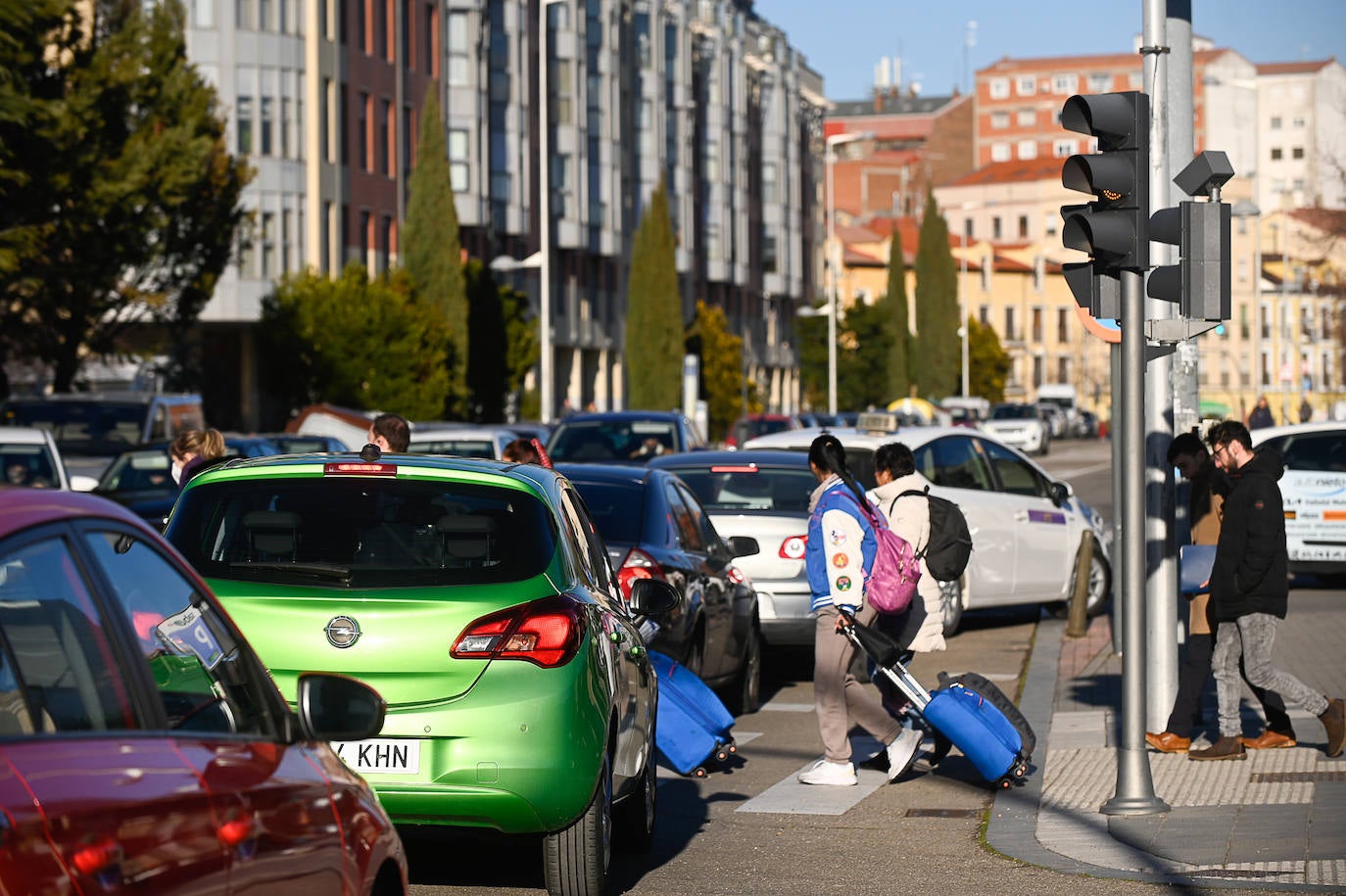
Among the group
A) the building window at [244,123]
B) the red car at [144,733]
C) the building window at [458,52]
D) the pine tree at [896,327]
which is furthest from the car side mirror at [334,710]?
the pine tree at [896,327]

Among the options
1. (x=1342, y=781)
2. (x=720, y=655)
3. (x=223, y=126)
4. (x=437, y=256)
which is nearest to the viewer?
(x=1342, y=781)

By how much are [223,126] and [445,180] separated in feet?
43.6

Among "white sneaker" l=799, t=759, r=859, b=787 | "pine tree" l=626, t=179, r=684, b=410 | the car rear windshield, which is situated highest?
"pine tree" l=626, t=179, r=684, b=410

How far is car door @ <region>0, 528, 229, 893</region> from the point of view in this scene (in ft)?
10.2

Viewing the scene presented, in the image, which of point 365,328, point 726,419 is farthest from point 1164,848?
point 726,419

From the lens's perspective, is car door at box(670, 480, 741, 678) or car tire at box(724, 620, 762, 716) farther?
car tire at box(724, 620, 762, 716)

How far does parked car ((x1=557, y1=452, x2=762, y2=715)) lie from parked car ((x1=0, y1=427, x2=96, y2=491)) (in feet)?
28.7

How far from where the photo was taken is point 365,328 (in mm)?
50250

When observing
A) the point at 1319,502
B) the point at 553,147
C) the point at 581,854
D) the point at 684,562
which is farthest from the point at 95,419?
the point at 553,147

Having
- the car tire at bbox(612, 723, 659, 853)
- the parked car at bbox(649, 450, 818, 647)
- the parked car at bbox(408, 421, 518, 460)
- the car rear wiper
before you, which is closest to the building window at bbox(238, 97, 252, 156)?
the parked car at bbox(408, 421, 518, 460)

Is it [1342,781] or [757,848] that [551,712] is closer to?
[757,848]

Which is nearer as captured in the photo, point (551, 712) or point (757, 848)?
point (551, 712)

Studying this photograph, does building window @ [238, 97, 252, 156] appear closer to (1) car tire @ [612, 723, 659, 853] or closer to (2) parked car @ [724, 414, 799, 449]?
(2) parked car @ [724, 414, 799, 449]

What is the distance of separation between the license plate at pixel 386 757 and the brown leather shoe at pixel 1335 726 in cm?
576
